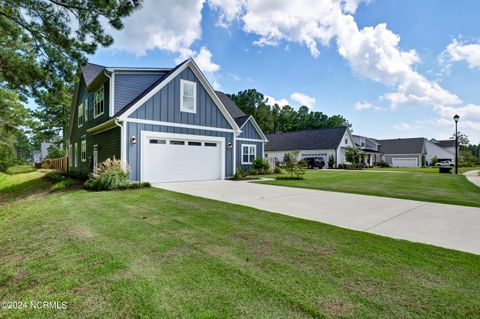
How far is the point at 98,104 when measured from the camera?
14094mm

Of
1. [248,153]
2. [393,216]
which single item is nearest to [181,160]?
[248,153]

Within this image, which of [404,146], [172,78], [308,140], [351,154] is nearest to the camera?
[172,78]

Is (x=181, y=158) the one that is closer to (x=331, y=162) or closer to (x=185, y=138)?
(x=185, y=138)

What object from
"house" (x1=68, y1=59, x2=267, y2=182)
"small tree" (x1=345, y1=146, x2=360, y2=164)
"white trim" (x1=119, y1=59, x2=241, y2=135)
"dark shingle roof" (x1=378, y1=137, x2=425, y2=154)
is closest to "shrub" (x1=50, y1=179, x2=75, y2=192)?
"house" (x1=68, y1=59, x2=267, y2=182)

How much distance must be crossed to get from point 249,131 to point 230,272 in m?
16.5

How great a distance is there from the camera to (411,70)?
18109 millimetres

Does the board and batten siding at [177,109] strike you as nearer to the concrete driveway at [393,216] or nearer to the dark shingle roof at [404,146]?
the concrete driveway at [393,216]

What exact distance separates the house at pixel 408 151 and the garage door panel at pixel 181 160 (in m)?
43.6

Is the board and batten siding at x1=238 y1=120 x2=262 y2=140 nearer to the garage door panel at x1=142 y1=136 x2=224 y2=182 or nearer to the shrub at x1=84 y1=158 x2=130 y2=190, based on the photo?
the garage door panel at x1=142 y1=136 x2=224 y2=182

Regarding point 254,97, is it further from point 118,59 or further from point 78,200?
point 78,200

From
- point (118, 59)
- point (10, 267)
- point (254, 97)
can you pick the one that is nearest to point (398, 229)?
point (10, 267)

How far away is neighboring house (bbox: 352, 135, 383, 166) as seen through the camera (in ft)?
126

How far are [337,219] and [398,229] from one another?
1.16 metres

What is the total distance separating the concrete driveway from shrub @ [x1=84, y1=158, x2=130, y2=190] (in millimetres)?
5228
